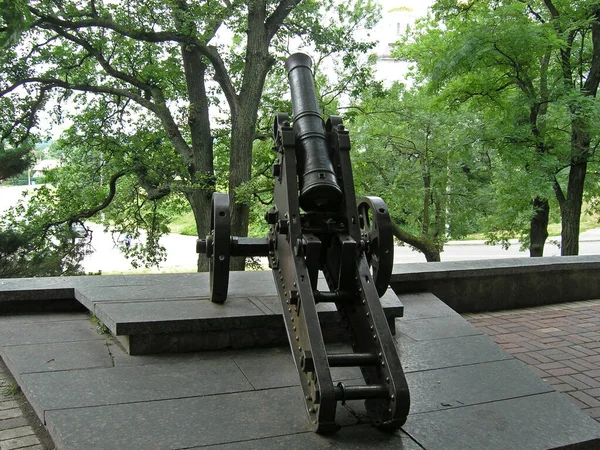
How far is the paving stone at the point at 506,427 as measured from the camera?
2732 mm

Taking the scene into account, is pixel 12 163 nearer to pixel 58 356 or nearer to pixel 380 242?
pixel 58 356

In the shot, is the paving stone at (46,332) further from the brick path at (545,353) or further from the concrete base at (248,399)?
the brick path at (545,353)

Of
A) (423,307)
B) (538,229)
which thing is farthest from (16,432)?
(538,229)

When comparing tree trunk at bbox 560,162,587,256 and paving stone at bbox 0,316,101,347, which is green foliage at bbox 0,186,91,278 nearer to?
paving stone at bbox 0,316,101,347

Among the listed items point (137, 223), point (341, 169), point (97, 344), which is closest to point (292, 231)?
point (341, 169)

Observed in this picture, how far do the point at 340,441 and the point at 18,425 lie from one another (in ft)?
5.19

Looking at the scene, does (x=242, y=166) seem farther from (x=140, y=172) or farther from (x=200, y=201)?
(x=140, y=172)

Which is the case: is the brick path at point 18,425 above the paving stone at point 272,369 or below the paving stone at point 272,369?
below

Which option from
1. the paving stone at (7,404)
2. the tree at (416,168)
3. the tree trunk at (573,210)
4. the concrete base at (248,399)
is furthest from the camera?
the tree at (416,168)

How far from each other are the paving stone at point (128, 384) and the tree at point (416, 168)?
12471mm

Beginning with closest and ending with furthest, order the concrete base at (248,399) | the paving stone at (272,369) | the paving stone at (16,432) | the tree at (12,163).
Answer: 1. the concrete base at (248,399)
2. the paving stone at (16,432)
3. the paving stone at (272,369)
4. the tree at (12,163)

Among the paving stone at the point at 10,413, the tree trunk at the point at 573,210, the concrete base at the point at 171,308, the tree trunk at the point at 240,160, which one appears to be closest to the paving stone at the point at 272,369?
the concrete base at the point at 171,308

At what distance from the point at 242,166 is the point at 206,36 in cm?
238

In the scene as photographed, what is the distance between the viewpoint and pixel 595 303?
6398 mm
